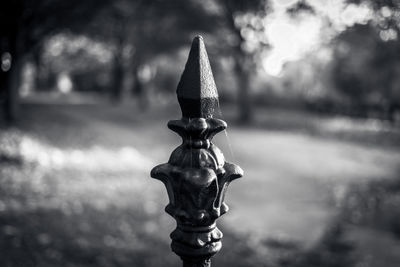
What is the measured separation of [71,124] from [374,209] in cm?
1208

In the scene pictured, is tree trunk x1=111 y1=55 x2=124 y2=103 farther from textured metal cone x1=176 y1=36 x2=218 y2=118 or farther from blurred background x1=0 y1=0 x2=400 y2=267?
textured metal cone x1=176 y1=36 x2=218 y2=118

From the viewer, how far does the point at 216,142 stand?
17688 mm

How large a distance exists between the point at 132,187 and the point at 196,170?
866cm

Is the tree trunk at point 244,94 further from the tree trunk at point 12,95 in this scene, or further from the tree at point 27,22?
the tree trunk at point 12,95

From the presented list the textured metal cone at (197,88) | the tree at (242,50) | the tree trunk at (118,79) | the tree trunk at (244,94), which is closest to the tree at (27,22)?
the tree at (242,50)

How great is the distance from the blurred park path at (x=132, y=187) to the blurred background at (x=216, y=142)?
1.6 inches

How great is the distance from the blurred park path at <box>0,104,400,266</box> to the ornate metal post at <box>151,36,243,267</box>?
4176 millimetres

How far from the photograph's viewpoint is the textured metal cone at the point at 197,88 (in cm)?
169

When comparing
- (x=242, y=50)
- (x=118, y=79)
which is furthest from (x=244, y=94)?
(x=118, y=79)

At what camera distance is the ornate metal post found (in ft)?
5.48

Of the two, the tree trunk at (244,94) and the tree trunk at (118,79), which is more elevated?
the tree trunk at (118,79)

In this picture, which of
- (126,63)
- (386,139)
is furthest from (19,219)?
(126,63)

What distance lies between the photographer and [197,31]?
2470cm

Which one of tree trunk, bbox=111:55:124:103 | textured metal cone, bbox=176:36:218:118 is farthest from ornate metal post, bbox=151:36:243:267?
tree trunk, bbox=111:55:124:103
